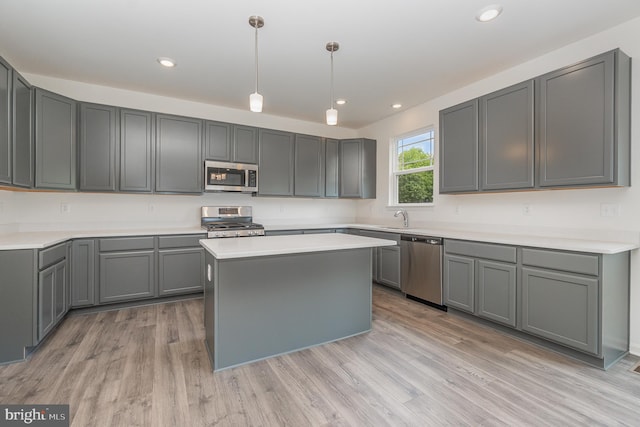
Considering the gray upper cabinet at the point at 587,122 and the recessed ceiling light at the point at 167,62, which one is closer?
the gray upper cabinet at the point at 587,122

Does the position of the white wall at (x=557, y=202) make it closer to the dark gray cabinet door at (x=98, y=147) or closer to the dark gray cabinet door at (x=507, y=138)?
the dark gray cabinet door at (x=507, y=138)

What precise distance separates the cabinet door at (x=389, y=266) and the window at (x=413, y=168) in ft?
2.97

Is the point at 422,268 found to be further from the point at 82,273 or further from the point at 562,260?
the point at 82,273

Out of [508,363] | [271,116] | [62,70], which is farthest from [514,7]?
[62,70]

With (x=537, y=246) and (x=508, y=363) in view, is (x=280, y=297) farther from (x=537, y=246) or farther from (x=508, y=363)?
(x=537, y=246)

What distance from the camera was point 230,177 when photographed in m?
4.23

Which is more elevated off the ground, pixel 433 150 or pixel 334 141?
pixel 334 141

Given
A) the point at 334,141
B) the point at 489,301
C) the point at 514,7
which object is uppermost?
the point at 514,7

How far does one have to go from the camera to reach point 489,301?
9.46ft

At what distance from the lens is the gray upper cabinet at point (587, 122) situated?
227cm

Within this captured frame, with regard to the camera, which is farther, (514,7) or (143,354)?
(143,354)

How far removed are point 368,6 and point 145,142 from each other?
3.01 meters

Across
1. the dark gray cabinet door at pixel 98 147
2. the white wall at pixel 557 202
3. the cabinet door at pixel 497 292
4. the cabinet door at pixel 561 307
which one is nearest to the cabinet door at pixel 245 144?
the dark gray cabinet door at pixel 98 147

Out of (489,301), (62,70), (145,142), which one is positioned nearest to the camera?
(489,301)
